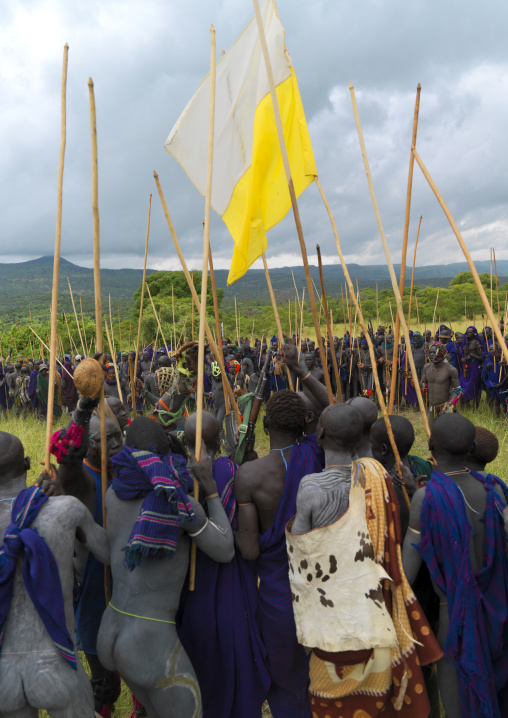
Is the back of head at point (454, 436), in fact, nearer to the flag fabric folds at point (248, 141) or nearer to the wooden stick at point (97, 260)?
the wooden stick at point (97, 260)

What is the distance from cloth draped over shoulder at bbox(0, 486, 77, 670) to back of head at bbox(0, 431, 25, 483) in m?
0.22

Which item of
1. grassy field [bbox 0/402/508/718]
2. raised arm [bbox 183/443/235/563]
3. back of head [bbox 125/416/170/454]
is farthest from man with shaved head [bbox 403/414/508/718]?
grassy field [bbox 0/402/508/718]

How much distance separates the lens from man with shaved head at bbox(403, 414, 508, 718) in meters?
2.15

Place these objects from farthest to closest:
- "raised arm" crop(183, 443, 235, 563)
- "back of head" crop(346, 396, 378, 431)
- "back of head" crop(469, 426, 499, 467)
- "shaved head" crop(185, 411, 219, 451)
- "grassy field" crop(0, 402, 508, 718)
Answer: "grassy field" crop(0, 402, 508, 718)
"back of head" crop(346, 396, 378, 431)
"shaved head" crop(185, 411, 219, 451)
"back of head" crop(469, 426, 499, 467)
"raised arm" crop(183, 443, 235, 563)

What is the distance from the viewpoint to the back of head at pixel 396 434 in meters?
2.84

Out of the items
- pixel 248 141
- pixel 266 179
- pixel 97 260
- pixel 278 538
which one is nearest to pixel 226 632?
pixel 278 538

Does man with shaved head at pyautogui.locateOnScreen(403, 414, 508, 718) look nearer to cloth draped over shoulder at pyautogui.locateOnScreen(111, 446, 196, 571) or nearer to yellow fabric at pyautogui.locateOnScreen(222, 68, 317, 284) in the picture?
cloth draped over shoulder at pyautogui.locateOnScreen(111, 446, 196, 571)

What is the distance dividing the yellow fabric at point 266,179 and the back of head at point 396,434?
5.65 ft

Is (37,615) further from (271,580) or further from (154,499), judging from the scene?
(271,580)

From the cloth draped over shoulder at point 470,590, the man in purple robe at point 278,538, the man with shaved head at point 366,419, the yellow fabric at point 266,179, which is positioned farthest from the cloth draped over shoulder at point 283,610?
the yellow fabric at point 266,179

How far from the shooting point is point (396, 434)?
2.83 meters

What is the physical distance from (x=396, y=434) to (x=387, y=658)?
3.77 feet

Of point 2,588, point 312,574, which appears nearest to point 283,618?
point 312,574

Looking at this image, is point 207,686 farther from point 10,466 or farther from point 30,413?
point 30,413
